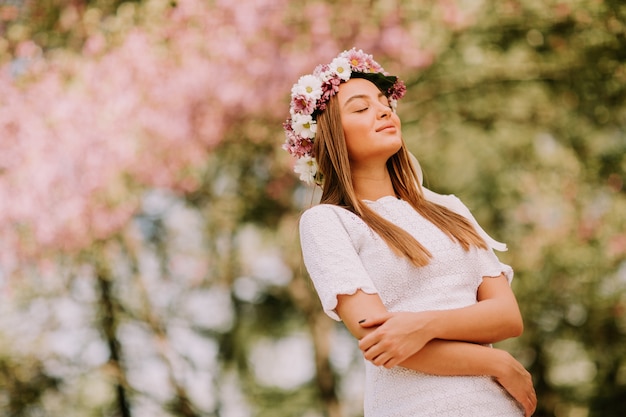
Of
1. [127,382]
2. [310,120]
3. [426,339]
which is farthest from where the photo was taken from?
[127,382]

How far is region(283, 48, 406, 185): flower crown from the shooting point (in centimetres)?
146

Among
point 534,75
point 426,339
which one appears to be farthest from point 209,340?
point 426,339

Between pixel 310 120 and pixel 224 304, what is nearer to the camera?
pixel 310 120

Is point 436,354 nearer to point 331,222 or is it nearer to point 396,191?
point 331,222

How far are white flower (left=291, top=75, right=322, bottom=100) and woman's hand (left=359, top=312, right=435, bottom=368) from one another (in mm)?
516

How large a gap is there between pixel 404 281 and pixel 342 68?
475mm

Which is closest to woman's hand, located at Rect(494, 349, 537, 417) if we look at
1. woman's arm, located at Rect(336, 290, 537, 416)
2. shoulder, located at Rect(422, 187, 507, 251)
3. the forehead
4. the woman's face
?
woman's arm, located at Rect(336, 290, 537, 416)

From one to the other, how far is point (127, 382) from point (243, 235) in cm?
95

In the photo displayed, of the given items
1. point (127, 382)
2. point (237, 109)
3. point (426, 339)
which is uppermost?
point (237, 109)

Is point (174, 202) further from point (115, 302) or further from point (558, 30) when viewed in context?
point (558, 30)

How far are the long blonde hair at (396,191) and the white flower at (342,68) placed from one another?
0.20ft

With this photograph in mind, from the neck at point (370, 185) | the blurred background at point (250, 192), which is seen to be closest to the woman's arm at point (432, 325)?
the neck at point (370, 185)

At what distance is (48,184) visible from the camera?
399 centimetres

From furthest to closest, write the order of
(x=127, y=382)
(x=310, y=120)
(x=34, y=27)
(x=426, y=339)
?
(x=34, y=27) → (x=127, y=382) → (x=310, y=120) → (x=426, y=339)
